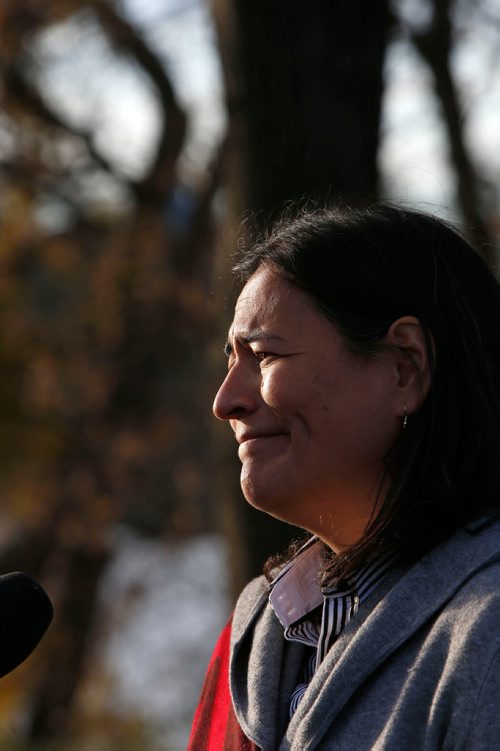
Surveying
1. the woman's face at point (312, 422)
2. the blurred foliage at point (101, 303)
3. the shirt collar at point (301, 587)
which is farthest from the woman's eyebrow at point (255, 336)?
the blurred foliage at point (101, 303)

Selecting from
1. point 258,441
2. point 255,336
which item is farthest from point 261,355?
point 258,441

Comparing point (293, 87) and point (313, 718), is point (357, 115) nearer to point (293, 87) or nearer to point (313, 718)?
point (293, 87)

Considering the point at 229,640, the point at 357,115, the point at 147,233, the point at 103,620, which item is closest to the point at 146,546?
the point at 103,620

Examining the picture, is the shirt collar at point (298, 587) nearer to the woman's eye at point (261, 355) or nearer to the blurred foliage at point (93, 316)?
the woman's eye at point (261, 355)

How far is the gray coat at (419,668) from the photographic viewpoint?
1.63 metres

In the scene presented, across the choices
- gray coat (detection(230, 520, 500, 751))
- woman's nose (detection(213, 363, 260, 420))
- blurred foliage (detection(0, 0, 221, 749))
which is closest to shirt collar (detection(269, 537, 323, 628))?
gray coat (detection(230, 520, 500, 751))

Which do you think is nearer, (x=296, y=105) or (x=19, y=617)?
(x=19, y=617)

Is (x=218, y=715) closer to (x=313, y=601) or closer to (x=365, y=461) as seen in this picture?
(x=313, y=601)

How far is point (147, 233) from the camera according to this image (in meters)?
10.2

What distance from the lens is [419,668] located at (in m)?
1.72

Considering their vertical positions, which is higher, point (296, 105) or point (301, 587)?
point (296, 105)

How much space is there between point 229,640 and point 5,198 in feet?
27.7

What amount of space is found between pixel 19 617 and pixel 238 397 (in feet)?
1.76

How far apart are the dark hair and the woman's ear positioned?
1 cm
